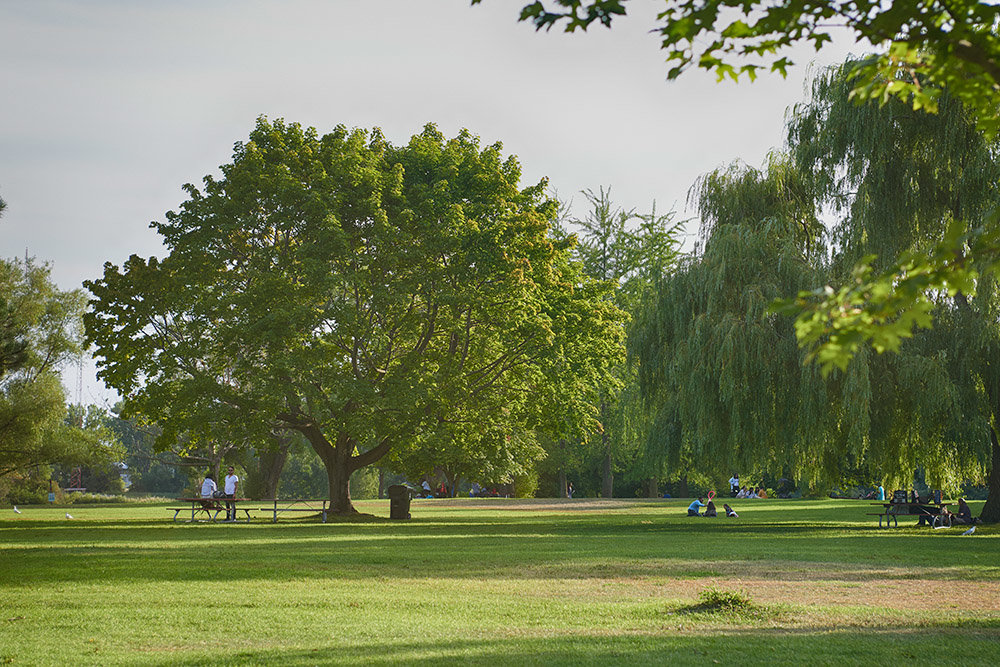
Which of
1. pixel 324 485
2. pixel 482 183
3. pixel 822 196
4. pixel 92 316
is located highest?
pixel 482 183

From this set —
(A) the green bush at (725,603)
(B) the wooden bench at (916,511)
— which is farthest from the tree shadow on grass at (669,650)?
(B) the wooden bench at (916,511)

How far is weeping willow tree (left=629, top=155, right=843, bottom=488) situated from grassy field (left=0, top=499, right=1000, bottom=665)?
3509mm

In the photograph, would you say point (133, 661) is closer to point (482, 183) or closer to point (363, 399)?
point (363, 399)

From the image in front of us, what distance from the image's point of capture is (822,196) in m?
24.5

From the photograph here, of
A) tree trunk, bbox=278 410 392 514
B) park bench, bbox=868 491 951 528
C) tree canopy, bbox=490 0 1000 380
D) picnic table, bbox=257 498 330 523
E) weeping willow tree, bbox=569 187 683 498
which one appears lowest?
picnic table, bbox=257 498 330 523

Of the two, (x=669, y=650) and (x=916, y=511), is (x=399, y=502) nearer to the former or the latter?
(x=916, y=511)

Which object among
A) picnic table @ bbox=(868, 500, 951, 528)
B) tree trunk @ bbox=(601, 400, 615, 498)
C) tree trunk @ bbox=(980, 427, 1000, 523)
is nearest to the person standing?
picnic table @ bbox=(868, 500, 951, 528)

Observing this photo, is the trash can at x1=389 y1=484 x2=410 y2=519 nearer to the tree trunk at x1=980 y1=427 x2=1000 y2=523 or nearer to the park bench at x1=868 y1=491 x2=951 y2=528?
the park bench at x1=868 y1=491 x2=951 y2=528

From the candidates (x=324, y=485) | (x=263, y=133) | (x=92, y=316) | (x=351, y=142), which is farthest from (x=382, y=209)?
(x=324, y=485)

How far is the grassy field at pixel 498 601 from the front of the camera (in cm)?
811

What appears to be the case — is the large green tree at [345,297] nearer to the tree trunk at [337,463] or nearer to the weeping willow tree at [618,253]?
the tree trunk at [337,463]

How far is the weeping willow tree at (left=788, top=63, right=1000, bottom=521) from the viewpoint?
22.0 meters

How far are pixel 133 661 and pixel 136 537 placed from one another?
612 inches

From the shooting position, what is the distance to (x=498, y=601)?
36.3ft
